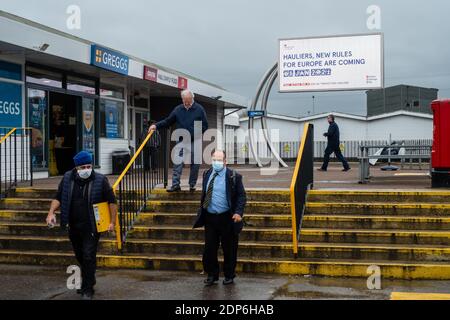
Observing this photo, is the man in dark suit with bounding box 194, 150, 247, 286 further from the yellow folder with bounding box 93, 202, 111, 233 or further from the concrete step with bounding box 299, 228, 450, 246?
the concrete step with bounding box 299, 228, 450, 246

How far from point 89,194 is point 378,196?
4848mm

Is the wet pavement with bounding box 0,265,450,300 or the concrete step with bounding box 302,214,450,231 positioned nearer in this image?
the wet pavement with bounding box 0,265,450,300

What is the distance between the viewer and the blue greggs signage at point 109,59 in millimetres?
13500

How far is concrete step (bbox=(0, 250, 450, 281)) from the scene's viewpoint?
7195 millimetres

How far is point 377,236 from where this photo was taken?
809 centimetres

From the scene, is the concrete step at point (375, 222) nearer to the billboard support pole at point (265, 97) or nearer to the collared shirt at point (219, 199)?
the collared shirt at point (219, 199)

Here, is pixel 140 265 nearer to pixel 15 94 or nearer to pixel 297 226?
pixel 297 226

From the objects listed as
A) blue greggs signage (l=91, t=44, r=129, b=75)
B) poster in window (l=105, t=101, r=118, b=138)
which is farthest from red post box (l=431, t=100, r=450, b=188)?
poster in window (l=105, t=101, r=118, b=138)

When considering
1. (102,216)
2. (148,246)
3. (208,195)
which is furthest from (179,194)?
(102,216)

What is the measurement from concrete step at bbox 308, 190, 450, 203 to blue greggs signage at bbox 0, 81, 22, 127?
682cm

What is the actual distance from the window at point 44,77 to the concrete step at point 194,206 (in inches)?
218

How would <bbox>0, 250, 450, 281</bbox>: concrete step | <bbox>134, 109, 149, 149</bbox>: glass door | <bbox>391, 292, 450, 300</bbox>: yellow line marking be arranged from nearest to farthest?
1. <bbox>391, 292, 450, 300</bbox>: yellow line marking
2. <bbox>0, 250, 450, 281</bbox>: concrete step
3. <bbox>134, 109, 149, 149</bbox>: glass door

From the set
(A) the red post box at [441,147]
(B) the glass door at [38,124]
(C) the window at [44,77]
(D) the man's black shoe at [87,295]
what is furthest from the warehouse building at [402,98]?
(D) the man's black shoe at [87,295]
